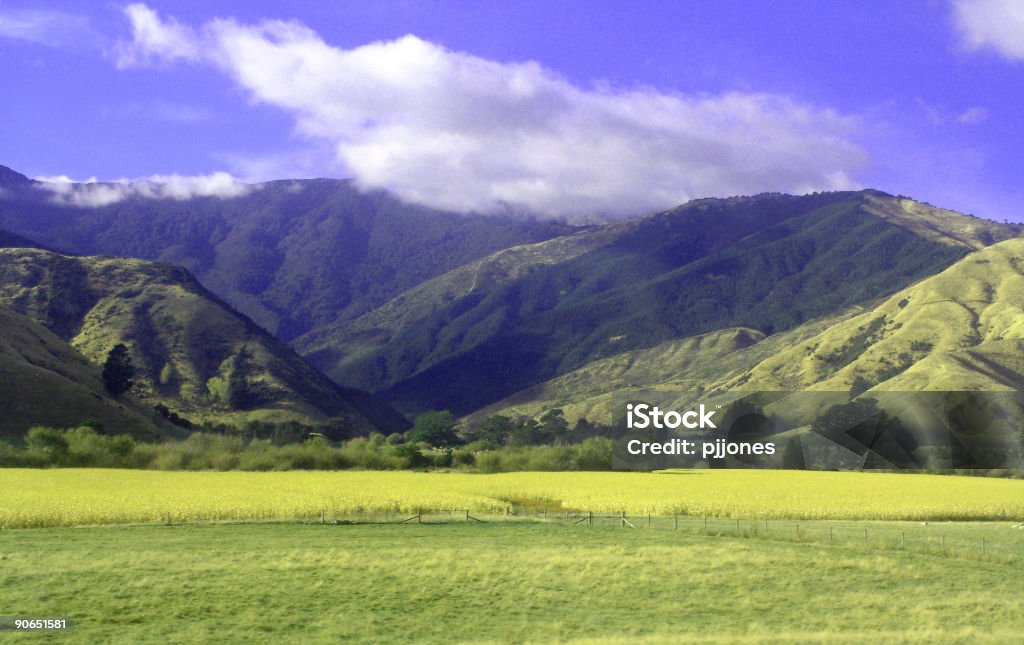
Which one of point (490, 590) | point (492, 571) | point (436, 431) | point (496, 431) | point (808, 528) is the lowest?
point (808, 528)

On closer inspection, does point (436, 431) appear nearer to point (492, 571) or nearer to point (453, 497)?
point (453, 497)

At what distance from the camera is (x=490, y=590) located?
26047 mm

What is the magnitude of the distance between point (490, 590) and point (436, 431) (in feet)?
311

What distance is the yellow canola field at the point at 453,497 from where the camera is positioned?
4225 cm

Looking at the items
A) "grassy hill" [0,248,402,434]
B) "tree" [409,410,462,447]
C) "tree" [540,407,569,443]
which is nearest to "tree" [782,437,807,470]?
"tree" [540,407,569,443]

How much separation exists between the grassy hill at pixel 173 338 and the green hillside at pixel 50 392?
1122 cm

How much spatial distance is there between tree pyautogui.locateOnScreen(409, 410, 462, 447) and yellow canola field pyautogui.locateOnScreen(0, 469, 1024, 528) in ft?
150

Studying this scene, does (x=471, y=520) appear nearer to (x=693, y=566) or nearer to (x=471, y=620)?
(x=693, y=566)

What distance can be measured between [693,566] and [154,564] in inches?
648

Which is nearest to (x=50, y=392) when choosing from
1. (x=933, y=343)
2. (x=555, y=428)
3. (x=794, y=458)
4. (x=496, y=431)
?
(x=496, y=431)

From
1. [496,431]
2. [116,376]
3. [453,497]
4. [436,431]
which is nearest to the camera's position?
[453,497]

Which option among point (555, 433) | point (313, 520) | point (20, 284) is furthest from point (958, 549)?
point (20, 284)

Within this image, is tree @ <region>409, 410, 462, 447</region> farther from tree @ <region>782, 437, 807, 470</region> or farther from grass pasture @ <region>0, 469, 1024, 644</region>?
grass pasture @ <region>0, 469, 1024, 644</region>

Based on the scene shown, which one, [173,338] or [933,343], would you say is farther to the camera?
[933,343]
